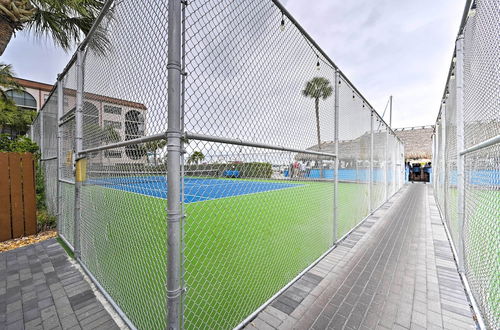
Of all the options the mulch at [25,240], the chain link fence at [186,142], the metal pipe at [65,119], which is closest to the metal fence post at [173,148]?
the chain link fence at [186,142]

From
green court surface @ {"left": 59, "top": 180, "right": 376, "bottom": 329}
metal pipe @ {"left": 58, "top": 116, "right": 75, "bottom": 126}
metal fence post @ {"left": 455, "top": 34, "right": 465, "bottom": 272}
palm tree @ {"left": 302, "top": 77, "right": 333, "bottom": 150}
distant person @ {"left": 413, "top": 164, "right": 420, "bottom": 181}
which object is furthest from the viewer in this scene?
distant person @ {"left": 413, "top": 164, "right": 420, "bottom": 181}

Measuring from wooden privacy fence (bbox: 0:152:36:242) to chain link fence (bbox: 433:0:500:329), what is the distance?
21.6ft

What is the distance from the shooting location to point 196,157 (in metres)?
1.23

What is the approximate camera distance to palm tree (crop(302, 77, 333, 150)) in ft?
8.98

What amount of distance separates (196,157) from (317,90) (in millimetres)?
2378

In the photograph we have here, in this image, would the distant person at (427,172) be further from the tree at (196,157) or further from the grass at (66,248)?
the grass at (66,248)

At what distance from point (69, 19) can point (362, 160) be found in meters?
7.60

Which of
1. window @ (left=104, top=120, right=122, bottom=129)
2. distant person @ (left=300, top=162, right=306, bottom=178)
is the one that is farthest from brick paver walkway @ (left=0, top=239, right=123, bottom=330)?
distant person @ (left=300, top=162, right=306, bottom=178)

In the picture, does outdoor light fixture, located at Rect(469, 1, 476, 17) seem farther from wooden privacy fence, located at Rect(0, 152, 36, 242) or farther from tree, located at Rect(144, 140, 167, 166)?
wooden privacy fence, located at Rect(0, 152, 36, 242)

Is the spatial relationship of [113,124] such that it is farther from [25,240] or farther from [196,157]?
[25,240]

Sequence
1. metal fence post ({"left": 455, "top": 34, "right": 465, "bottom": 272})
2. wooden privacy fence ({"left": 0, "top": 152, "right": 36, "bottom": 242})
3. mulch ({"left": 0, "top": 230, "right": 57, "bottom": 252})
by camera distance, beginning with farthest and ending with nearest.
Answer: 1. wooden privacy fence ({"left": 0, "top": 152, "right": 36, "bottom": 242})
2. mulch ({"left": 0, "top": 230, "right": 57, "bottom": 252})
3. metal fence post ({"left": 455, "top": 34, "right": 465, "bottom": 272})

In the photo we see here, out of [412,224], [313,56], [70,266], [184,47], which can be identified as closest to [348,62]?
[412,224]

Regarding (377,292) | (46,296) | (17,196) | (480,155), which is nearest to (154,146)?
(46,296)

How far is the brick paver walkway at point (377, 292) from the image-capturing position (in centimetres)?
180
